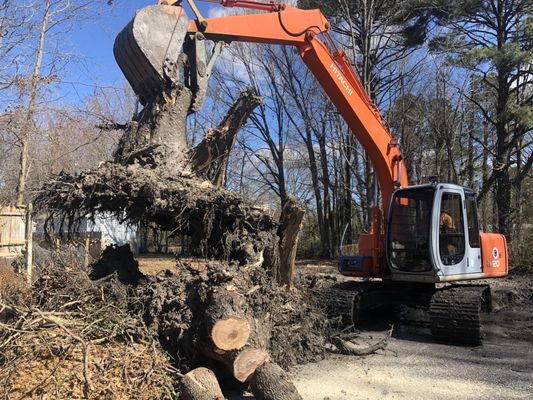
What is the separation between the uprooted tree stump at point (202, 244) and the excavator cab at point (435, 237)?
1.94 metres

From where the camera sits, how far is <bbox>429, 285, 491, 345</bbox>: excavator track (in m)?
7.04

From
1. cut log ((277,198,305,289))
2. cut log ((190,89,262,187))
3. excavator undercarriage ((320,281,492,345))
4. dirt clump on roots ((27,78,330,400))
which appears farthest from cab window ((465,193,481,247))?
cut log ((190,89,262,187))

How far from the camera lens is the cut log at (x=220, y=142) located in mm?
6211

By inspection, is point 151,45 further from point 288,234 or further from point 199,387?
point 199,387

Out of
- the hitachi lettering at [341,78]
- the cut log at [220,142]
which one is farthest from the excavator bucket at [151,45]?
the hitachi lettering at [341,78]

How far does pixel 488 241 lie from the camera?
8195mm

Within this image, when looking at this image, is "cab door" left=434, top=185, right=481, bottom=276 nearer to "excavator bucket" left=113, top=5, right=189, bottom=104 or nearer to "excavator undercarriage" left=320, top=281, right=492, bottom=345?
"excavator undercarriage" left=320, top=281, right=492, bottom=345

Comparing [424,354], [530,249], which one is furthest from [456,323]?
[530,249]

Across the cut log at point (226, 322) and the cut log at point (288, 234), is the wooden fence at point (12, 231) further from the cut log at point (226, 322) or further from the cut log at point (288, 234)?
the cut log at point (226, 322)

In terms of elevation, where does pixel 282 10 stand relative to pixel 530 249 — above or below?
above

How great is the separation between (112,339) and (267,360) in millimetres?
1467

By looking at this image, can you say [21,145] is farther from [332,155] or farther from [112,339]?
[332,155]

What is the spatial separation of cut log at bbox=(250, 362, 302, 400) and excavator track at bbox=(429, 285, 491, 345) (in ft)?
11.7

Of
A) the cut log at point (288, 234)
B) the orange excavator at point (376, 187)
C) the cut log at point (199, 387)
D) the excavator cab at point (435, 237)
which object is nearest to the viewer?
the cut log at point (199, 387)
